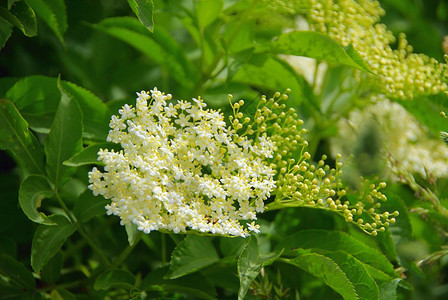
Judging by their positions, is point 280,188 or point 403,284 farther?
point 403,284

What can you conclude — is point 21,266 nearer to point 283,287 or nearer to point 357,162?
point 283,287

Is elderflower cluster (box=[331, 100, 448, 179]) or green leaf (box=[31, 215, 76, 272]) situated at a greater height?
green leaf (box=[31, 215, 76, 272])

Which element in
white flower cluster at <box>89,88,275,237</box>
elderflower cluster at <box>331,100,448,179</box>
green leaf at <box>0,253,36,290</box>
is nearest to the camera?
white flower cluster at <box>89,88,275,237</box>

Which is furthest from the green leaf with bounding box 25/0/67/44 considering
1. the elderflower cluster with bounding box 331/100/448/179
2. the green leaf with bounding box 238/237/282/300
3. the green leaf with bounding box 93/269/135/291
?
the elderflower cluster with bounding box 331/100/448/179

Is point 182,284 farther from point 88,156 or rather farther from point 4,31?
point 4,31

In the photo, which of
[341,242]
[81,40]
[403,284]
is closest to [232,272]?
[341,242]

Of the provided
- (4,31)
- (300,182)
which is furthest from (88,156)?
(300,182)

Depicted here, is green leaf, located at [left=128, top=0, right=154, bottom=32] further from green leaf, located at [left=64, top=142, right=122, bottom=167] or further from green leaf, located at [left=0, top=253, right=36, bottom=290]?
green leaf, located at [left=0, top=253, right=36, bottom=290]
